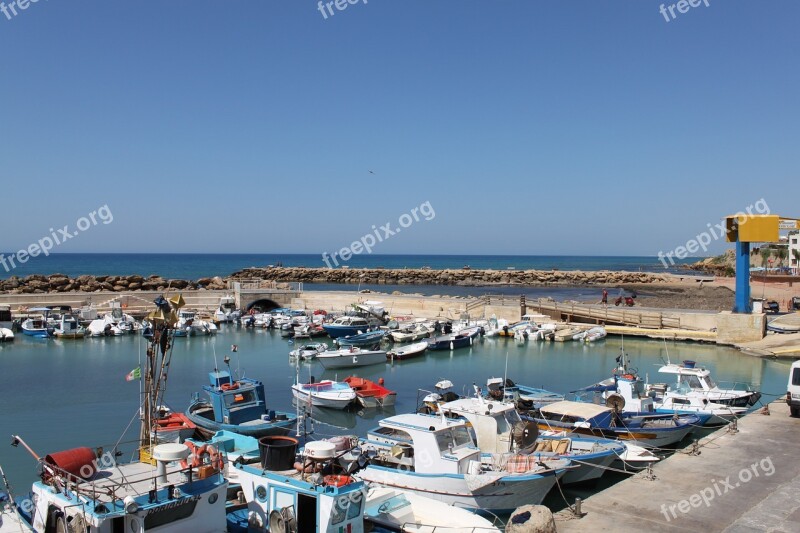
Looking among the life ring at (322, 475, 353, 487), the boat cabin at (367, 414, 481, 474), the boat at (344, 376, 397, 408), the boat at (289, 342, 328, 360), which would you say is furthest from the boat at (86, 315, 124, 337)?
the life ring at (322, 475, 353, 487)

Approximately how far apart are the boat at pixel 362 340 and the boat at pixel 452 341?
3.21 meters

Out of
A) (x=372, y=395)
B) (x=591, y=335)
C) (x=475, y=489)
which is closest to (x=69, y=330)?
(x=372, y=395)

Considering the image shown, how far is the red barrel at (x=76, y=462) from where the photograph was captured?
31.9 feet

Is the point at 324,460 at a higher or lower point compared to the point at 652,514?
higher

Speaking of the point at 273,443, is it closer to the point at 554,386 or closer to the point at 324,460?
the point at 324,460

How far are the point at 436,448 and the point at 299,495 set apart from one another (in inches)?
170

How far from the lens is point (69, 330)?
4319 centimetres

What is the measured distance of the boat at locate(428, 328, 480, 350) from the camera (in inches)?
1538

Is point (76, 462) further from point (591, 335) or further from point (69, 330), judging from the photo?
point (69, 330)

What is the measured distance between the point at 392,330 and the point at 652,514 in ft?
106

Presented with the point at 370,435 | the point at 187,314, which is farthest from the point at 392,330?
the point at 370,435

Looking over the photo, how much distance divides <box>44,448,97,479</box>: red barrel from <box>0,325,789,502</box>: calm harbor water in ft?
24.5

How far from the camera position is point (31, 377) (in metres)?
30.6

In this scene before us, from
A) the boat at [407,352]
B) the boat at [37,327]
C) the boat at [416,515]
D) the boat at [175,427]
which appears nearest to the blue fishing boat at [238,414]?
the boat at [175,427]
